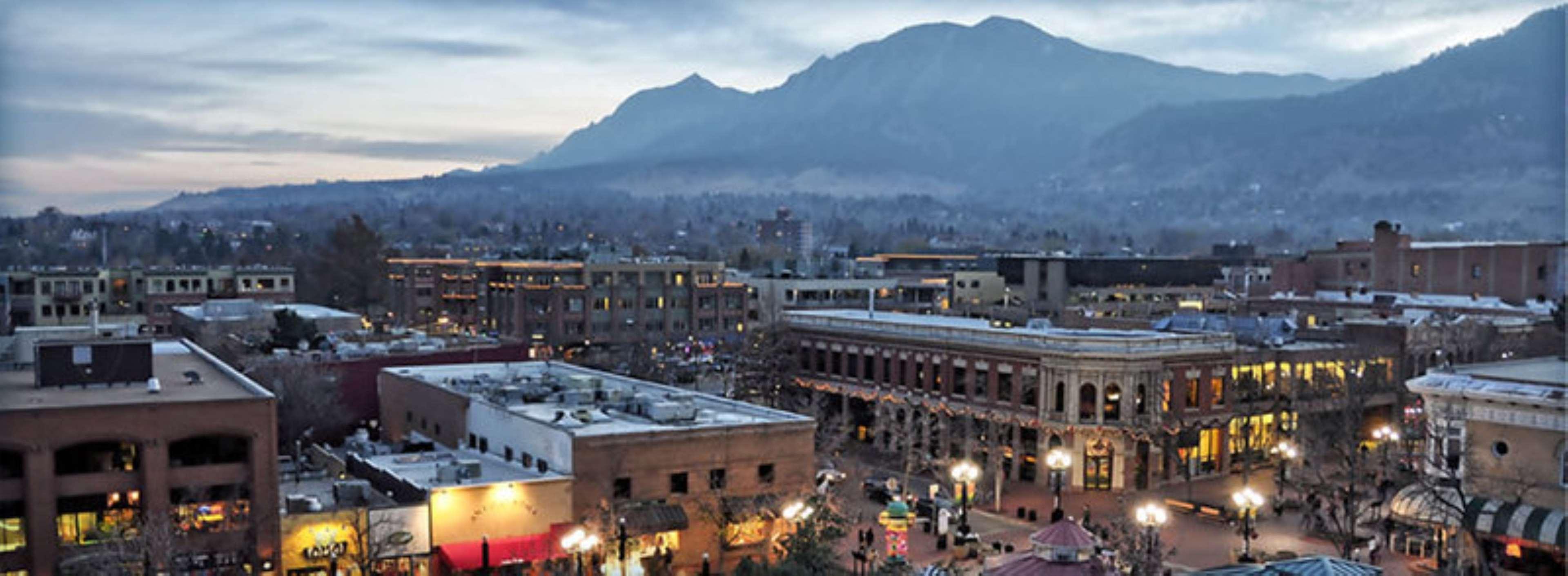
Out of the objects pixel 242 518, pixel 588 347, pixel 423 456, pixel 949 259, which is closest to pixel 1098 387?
pixel 423 456

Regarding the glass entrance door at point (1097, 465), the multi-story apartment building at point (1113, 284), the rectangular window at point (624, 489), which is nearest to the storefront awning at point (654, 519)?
the rectangular window at point (624, 489)

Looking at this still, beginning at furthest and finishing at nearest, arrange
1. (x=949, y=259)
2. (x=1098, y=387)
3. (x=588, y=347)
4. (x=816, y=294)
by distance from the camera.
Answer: (x=949, y=259), (x=816, y=294), (x=588, y=347), (x=1098, y=387)

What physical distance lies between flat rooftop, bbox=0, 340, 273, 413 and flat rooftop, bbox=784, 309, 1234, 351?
38.3 meters

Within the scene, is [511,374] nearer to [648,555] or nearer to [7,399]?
[648,555]

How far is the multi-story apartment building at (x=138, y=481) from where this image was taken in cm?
3619

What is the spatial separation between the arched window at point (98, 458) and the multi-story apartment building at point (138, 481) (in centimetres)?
3

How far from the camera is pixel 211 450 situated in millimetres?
39250

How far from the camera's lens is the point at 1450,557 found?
42.4 metres

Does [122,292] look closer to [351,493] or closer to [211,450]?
[211,450]

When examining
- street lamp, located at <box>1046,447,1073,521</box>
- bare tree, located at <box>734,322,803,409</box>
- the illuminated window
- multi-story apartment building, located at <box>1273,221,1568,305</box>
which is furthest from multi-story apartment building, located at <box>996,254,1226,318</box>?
the illuminated window

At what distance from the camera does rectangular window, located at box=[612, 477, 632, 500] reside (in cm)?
4394

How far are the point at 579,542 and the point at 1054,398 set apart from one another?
1340 inches

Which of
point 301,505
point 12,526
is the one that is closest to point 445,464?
point 301,505

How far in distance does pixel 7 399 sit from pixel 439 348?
4188 centimetres
